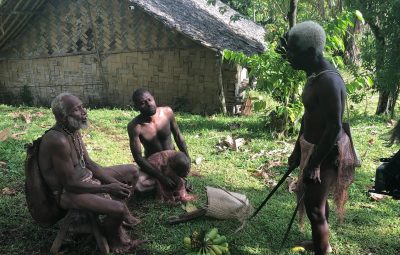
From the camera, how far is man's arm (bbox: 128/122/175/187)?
4.80m

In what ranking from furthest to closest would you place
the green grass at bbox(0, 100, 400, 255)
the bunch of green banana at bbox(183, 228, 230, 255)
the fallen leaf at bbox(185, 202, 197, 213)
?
the fallen leaf at bbox(185, 202, 197, 213) < the green grass at bbox(0, 100, 400, 255) < the bunch of green banana at bbox(183, 228, 230, 255)

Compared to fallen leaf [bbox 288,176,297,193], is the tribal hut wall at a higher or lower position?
higher

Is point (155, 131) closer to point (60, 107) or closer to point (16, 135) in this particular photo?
point (60, 107)

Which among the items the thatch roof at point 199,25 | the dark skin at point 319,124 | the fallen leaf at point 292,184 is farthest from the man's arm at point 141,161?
the thatch roof at point 199,25

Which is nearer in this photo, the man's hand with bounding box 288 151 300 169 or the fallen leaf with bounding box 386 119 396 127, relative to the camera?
the man's hand with bounding box 288 151 300 169

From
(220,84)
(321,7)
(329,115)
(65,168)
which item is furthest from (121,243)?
(321,7)

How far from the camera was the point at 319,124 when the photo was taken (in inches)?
129

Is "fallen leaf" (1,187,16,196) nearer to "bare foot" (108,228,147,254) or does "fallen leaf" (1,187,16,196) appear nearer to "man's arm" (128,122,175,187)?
"man's arm" (128,122,175,187)

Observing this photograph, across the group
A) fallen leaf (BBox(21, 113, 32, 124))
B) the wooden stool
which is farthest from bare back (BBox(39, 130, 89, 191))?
fallen leaf (BBox(21, 113, 32, 124))

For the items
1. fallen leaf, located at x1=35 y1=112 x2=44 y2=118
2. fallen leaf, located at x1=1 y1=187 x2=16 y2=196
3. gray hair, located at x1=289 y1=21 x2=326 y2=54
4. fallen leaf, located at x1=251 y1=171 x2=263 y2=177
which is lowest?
fallen leaf, located at x1=1 y1=187 x2=16 y2=196

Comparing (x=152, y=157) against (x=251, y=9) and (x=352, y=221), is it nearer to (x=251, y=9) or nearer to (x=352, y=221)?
(x=352, y=221)

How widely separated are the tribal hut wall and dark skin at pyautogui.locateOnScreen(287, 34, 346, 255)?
697cm

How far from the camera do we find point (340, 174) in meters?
3.41

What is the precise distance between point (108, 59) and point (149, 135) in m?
6.79
